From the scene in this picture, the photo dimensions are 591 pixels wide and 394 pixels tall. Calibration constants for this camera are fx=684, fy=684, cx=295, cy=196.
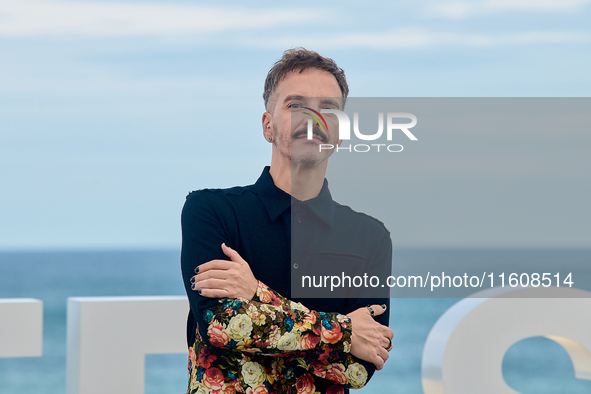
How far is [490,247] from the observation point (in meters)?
2.96

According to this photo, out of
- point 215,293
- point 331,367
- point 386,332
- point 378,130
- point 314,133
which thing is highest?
point 378,130

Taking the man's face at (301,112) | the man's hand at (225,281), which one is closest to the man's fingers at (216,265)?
the man's hand at (225,281)

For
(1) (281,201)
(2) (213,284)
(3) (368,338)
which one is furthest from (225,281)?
(3) (368,338)

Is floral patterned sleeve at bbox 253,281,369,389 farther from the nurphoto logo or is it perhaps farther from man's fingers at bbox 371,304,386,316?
the nurphoto logo

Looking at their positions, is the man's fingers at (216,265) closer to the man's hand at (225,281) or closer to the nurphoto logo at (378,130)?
the man's hand at (225,281)

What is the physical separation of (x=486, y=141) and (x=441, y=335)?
95 centimetres

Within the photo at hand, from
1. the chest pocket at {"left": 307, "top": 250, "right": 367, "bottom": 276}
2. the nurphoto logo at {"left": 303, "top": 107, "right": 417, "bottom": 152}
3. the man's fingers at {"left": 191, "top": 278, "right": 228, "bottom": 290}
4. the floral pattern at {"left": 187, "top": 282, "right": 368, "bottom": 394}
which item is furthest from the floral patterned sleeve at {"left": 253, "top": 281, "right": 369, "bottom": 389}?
the nurphoto logo at {"left": 303, "top": 107, "right": 417, "bottom": 152}

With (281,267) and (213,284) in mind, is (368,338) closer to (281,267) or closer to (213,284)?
(281,267)

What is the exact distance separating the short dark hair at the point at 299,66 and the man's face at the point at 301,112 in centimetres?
2

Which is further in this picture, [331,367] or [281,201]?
[281,201]

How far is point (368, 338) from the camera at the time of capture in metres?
2.13

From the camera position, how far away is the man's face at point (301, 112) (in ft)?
7.41

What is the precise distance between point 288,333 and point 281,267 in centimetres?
27

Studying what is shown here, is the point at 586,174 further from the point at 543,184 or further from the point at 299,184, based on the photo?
the point at 299,184
